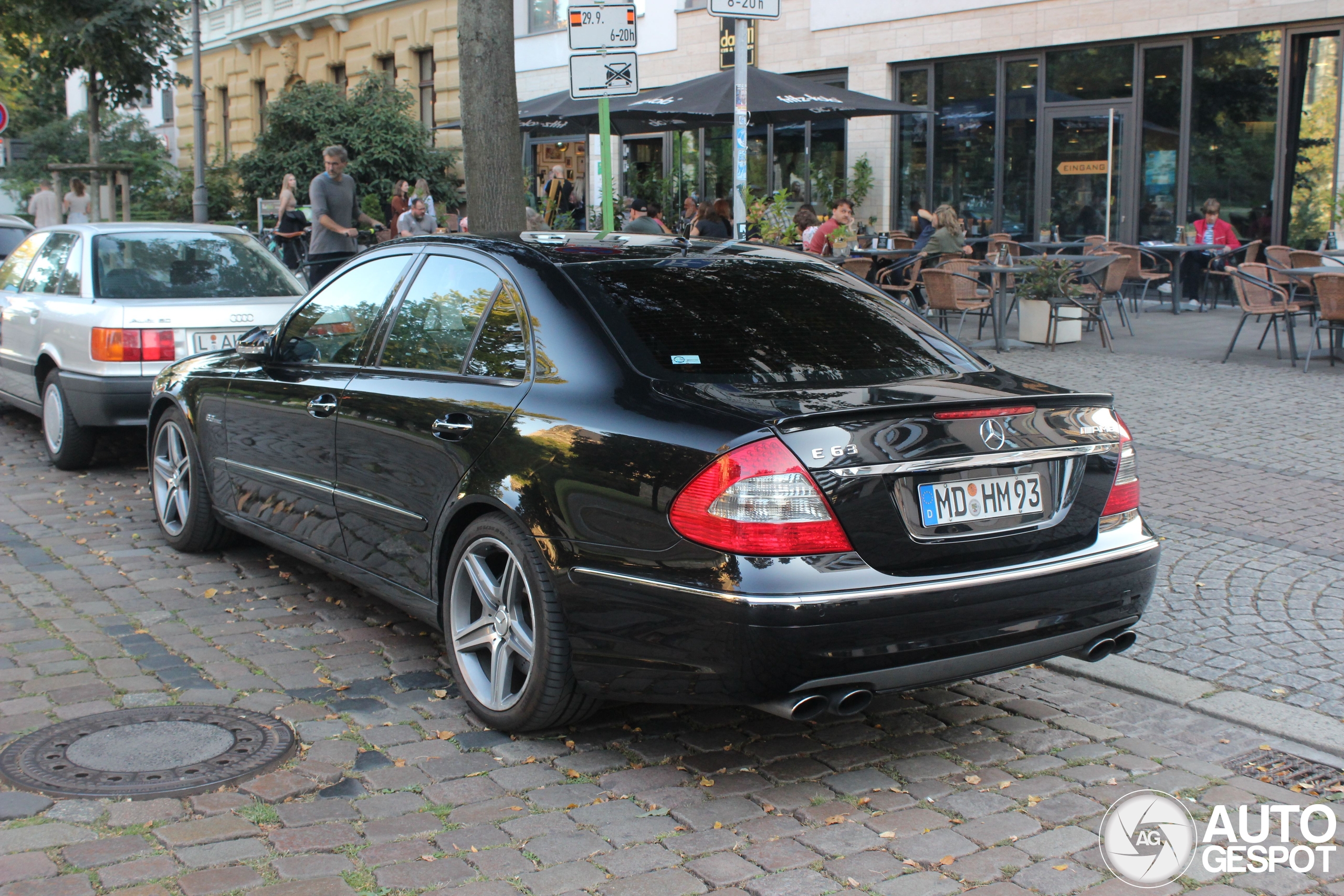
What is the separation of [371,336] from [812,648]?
2.39 m

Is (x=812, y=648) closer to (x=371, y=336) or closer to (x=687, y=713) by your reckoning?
(x=687, y=713)

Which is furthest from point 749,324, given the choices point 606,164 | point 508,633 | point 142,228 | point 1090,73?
point 1090,73

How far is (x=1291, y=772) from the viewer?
13.1ft

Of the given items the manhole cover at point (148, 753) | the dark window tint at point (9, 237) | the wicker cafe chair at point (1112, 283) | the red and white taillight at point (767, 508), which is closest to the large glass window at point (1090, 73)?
the wicker cafe chair at point (1112, 283)

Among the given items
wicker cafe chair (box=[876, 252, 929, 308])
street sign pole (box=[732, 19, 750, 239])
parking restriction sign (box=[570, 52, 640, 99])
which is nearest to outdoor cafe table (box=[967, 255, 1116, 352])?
wicker cafe chair (box=[876, 252, 929, 308])

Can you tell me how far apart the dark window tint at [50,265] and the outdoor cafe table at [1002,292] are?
853cm

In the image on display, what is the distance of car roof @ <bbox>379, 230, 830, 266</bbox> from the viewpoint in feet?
15.0

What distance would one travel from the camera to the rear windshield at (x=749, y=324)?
159 inches

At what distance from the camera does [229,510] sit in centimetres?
605

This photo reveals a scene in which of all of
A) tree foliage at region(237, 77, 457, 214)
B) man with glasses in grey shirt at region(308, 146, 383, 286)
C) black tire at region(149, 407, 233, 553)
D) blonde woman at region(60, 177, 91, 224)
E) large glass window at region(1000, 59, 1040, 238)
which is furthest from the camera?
tree foliage at region(237, 77, 457, 214)

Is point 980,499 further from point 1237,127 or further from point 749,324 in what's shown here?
point 1237,127

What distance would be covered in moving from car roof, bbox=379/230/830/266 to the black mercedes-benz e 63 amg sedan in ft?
0.06
